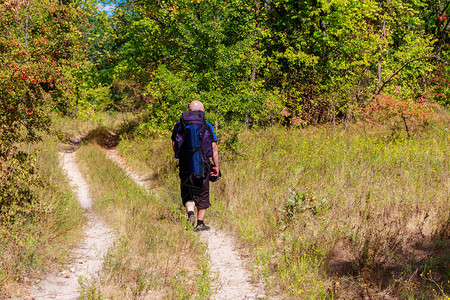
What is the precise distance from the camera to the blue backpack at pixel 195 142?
591 cm

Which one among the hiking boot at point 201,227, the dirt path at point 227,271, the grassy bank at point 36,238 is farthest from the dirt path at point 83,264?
the dirt path at point 227,271

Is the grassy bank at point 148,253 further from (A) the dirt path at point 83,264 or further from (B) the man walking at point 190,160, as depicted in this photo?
(B) the man walking at point 190,160

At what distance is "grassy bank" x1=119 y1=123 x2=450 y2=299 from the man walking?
2.08 ft

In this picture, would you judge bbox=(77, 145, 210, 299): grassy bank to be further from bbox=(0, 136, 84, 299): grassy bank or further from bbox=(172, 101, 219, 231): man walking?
bbox=(0, 136, 84, 299): grassy bank

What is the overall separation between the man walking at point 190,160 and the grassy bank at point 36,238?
2.01 meters

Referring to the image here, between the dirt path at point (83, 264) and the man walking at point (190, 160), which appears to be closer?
the dirt path at point (83, 264)

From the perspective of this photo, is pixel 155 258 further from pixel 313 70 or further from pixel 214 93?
pixel 313 70

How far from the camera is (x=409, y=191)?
623 centimetres

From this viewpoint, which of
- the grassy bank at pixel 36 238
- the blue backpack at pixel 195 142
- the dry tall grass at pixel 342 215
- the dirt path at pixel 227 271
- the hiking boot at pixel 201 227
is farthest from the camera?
the hiking boot at pixel 201 227

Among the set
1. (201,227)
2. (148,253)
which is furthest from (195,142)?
(148,253)

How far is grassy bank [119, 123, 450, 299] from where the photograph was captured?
3.91m

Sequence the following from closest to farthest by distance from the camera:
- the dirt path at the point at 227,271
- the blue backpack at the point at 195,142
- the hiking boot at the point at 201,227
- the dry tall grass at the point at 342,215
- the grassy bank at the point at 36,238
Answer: the dry tall grass at the point at 342,215, the grassy bank at the point at 36,238, the dirt path at the point at 227,271, the blue backpack at the point at 195,142, the hiking boot at the point at 201,227

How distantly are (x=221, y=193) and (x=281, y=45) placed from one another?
508 inches

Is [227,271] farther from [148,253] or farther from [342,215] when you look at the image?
[342,215]
